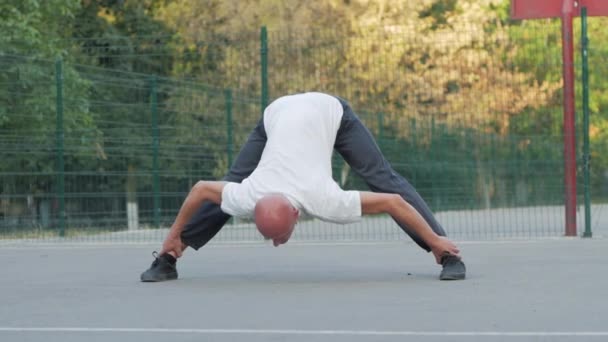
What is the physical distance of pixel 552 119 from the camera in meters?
19.0

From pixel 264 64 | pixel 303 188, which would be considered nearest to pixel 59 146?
pixel 264 64

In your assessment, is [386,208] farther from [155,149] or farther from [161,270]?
[155,149]

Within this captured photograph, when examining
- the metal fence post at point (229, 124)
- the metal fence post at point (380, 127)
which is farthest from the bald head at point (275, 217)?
the metal fence post at point (380, 127)

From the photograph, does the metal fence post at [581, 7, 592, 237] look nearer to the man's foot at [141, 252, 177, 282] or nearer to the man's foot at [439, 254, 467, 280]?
the man's foot at [439, 254, 467, 280]

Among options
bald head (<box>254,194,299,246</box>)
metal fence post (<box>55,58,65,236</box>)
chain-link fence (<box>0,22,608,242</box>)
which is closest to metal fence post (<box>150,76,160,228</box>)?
chain-link fence (<box>0,22,608,242</box>)

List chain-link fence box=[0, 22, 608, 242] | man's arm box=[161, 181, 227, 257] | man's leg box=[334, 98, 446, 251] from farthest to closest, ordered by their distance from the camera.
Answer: chain-link fence box=[0, 22, 608, 242], man's leg box=[334, 98, 446, 251], man's arm box=[161, 181, 227, 257]

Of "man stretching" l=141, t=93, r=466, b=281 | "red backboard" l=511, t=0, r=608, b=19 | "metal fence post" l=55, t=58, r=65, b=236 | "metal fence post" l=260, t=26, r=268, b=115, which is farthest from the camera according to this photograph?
"metal fence post" l=55, t=58, r=65, b=236

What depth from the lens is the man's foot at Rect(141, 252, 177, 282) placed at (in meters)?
10.9

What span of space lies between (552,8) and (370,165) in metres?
6.38

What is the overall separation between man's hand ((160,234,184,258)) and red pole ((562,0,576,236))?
6552mm

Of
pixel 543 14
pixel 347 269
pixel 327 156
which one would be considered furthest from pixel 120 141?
pixel 327 156

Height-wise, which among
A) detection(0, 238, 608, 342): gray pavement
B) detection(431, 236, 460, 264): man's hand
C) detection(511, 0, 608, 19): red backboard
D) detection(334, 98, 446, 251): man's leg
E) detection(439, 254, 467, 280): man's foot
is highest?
detection(511, 0, 608, 19): red backboard

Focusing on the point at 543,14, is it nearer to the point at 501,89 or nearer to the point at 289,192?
the point at 501,89

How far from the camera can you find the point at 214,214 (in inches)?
426
